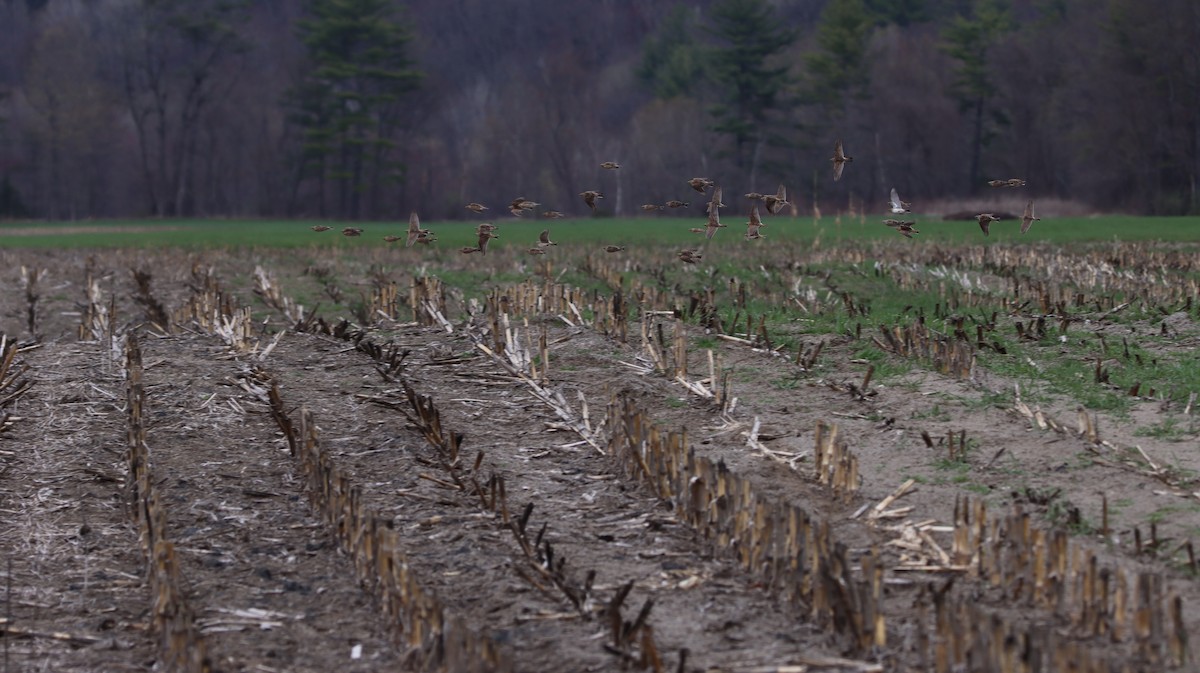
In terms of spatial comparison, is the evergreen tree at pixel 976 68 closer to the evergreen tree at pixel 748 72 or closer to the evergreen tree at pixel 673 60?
the evergreen tree at pixel 748 72

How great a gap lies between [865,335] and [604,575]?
5.73 meters

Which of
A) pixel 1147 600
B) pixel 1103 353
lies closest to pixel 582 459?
pixel 1147 600

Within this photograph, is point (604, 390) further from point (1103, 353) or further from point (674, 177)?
point (674, 177)

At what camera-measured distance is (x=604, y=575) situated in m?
5.91

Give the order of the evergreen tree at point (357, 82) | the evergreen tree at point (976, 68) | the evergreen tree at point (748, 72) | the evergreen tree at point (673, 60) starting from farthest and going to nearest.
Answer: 1. the evergreen tree at point (673, 60)
2. the evergreen tree at point (357, 82)
3. the evergreen tree at point (748, 72)
4. the evergreen tree at point (976, 68)

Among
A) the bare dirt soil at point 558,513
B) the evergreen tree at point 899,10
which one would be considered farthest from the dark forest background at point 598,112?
the bare dirt soil at point 558,513

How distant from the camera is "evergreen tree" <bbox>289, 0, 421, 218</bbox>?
67.5 meters

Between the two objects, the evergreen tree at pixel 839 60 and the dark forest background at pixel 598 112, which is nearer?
the dark forest background at pixel 598 112

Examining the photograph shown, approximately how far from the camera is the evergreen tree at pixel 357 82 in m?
67.5

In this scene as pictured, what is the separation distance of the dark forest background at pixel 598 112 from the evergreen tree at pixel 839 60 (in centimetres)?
16

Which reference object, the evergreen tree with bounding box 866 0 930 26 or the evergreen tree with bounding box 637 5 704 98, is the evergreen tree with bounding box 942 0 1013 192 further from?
the evergreen tree with bounding box 637 5 704 98

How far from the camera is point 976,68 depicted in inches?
2414

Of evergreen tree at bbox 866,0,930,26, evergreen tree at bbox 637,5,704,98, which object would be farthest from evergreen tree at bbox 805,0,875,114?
evergreen tree at bbox 866,0,930,26

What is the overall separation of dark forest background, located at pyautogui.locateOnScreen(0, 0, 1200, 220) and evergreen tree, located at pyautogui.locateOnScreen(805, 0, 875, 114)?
156 mm
